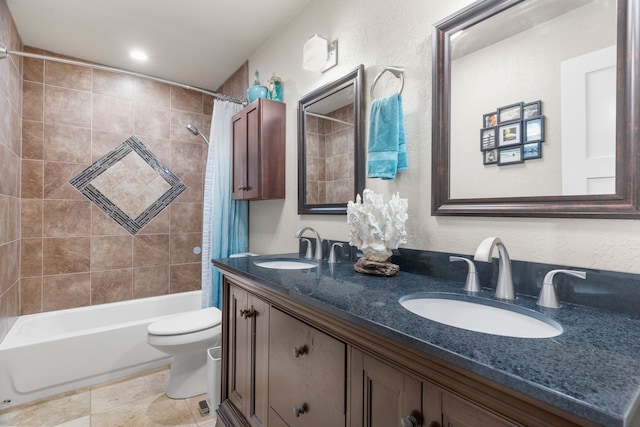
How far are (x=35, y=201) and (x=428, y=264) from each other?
3.12m

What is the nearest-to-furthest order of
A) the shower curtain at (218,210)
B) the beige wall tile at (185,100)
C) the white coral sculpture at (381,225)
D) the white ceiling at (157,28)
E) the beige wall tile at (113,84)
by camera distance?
the white coral sculpture at (381,225)
the white ceiling at (157,28)
the shower curtain at (218,210)
the beige wall tile at (113,84)
the beige wall tile at (185,100)

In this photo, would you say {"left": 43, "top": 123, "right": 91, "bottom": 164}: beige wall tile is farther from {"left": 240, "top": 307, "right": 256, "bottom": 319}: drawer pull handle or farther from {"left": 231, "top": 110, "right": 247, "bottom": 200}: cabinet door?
{"left": 240, "top": 307, "right": 256, "bottom": 319}: drawer pull handle

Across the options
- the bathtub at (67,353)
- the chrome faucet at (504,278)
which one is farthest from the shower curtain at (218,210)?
the chrome faucet at (504,278)

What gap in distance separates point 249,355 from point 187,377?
104 cm

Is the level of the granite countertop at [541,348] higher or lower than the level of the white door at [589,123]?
lower

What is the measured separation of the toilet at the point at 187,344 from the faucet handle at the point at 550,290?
1.85 meters

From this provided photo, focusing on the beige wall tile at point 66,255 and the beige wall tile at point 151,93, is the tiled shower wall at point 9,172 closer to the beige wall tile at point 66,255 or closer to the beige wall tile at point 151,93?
the beige wall tile at point 66,255

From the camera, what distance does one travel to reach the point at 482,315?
0.90 meters

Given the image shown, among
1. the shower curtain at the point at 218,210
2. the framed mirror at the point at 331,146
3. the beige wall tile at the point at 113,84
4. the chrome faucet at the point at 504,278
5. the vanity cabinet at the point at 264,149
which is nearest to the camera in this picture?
the chrome faucet at the point at 504,278

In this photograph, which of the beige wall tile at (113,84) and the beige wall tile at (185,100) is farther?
the beige wall tile at (185,100)

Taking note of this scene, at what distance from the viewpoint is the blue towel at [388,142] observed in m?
1.30

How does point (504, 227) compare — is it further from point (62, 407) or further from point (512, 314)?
point (62, 407)

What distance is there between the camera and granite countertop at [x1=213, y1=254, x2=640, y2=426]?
1.34 ft

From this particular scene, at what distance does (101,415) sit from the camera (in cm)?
182
